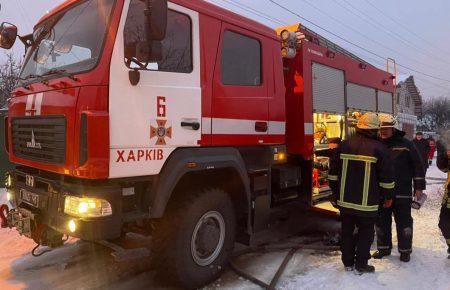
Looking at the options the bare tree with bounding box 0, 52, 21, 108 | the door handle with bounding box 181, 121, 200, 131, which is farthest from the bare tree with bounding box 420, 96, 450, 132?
the door handle with bounding box 181, 121, 200, 131

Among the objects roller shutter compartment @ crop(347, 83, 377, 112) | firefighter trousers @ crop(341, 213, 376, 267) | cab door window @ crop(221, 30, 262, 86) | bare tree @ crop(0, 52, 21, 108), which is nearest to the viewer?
cab door window @ crop(221, 30, 262, 86)

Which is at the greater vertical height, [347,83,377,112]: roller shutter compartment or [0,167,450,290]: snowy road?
[347,83,377,112]: roller shutter compartment

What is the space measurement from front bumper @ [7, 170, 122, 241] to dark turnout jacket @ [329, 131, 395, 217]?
245 centimetres

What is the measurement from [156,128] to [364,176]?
2.29 meters

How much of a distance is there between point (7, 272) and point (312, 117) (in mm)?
4117

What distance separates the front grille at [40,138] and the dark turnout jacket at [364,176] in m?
2.88

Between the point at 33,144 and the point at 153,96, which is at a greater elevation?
the point at 153,96

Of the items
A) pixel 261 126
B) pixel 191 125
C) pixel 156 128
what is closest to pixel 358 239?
pixel 261 126

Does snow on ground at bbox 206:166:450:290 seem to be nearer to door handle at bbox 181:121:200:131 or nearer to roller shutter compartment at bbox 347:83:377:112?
door handle at bbox 181:121:200:131

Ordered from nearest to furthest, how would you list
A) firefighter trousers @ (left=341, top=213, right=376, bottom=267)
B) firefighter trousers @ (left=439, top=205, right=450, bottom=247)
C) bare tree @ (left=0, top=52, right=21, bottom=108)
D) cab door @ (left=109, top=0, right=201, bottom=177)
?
cab door @ (left=109, top=0, right=201, bottom=177) < firefighter trousers @ (left=341, top=213, right=376, bottom=267) < firefighter trousers @ (left=439, top=205, right=450, bottom=247) < bare tree @ (left=0, top=52, right=21, bottom=108)

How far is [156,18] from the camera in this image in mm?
3281

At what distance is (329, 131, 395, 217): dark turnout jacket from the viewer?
4.46m

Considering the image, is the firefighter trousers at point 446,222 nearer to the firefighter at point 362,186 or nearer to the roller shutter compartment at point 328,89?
the firefighter at point 362,186

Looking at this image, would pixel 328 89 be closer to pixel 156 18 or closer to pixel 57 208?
pixel 156 18
